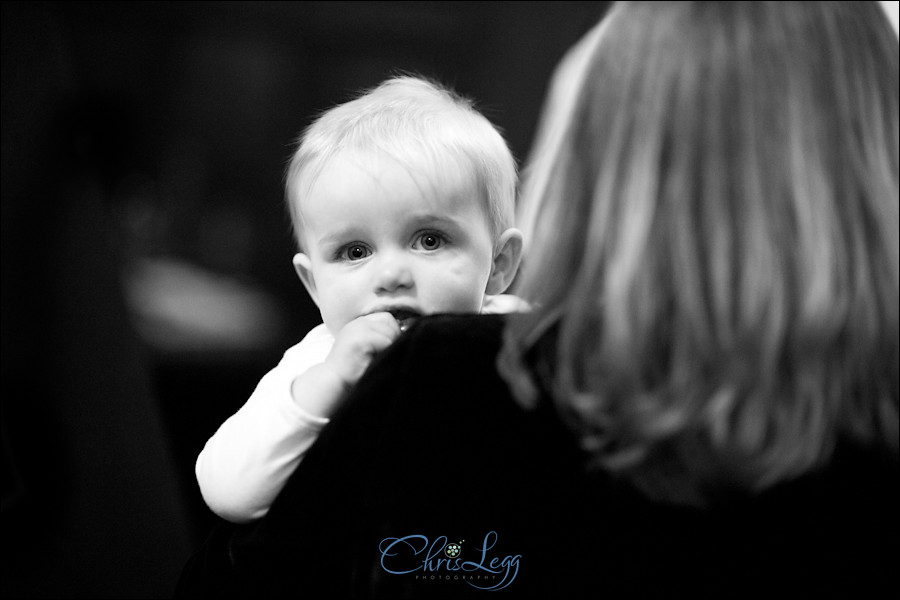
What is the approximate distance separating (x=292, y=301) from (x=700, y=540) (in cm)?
211

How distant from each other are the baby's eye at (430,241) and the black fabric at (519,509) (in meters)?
0.38

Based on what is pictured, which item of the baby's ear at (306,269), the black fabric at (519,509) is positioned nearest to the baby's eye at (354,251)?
the baby's ear at (306,269)

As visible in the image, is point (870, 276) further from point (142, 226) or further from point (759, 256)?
point (142, 226)

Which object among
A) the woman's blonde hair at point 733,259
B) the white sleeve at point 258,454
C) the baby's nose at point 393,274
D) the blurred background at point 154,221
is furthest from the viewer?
the blurred background at point 154,221

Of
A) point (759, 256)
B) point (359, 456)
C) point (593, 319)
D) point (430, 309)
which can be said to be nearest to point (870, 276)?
point (759, 256)

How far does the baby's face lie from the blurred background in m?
1.22

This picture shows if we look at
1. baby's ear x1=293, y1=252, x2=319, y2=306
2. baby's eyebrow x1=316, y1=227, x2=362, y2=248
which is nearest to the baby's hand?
baby's eyebrow x1=316, y1=227, x2=362, y2=248

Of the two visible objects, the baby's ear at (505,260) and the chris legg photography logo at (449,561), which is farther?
the baby's ear at (505,260)

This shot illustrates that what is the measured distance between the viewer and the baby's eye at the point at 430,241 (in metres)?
1.07

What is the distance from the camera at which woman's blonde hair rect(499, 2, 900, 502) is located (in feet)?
2.11

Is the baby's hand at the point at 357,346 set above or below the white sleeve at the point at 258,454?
above

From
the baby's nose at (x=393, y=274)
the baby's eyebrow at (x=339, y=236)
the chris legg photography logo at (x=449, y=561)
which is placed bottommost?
the chris legg photography logo at (x=449, y=561)

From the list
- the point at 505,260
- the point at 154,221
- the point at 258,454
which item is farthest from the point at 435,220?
the point at 154,221

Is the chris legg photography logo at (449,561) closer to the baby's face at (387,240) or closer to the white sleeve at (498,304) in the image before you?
the baby's face at (387,240)
